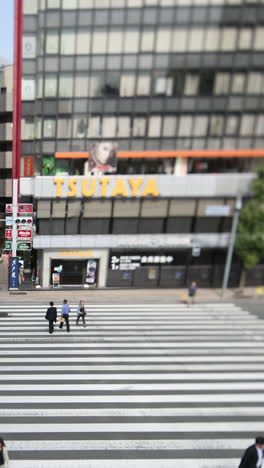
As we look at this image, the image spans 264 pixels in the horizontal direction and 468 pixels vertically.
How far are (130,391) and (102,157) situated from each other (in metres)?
16.6

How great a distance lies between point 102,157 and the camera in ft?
82.9

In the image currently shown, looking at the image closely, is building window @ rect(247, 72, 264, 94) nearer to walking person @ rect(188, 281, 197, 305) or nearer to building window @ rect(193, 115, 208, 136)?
building window @ rect(193, 115, 208, 136)

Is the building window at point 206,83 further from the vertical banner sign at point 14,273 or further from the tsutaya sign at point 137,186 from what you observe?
the vertical banner sign at point 14,273

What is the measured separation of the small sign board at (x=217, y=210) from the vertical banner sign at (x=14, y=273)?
1489 cm

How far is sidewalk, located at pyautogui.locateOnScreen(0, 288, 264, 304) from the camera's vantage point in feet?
81.8

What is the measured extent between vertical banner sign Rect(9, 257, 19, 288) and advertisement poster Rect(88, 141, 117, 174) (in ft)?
28.7

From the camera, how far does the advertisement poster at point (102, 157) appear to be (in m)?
25.1

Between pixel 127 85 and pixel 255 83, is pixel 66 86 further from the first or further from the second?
pixel 255 83

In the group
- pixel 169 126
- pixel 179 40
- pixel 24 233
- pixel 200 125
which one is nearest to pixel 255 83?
pixel 200 125

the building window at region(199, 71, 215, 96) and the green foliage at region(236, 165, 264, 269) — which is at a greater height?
the building window at region(199, 71, 215, 96)

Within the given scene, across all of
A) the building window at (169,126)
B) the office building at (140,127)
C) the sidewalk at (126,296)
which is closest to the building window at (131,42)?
the office building at (140,127)

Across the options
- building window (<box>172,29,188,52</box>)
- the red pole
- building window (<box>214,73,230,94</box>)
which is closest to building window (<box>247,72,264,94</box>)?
building window (<box>214,73,230,94</box>)

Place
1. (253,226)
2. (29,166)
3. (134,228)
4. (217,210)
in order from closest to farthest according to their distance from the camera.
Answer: (253,226)
(29,166)
(217,210)
(134,228)

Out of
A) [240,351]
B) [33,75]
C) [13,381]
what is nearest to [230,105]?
[33,75]
